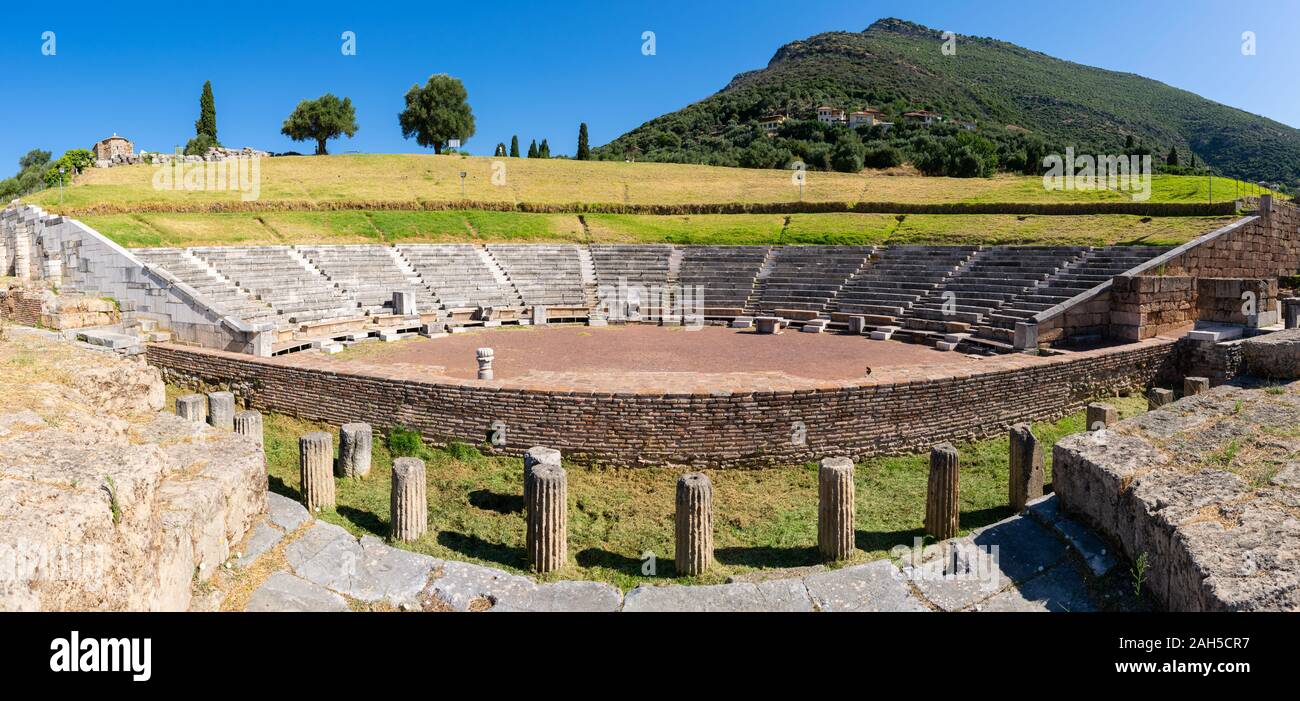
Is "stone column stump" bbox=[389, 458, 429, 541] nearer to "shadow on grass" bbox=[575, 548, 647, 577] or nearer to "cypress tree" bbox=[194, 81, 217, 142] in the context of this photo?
"shadow on grass" bbox=[575, 548, 647, 577]

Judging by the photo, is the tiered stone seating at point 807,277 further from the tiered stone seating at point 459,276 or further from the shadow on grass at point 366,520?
the shadow on grass at point 366,520

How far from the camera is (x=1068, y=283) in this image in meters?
19.0

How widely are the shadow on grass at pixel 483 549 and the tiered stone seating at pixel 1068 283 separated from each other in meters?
15.3

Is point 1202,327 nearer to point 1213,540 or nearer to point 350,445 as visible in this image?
point 1213,540

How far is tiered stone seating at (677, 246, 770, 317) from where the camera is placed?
24688 millimetres

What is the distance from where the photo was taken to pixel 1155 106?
87875mm

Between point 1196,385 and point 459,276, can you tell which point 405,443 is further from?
point 459,276

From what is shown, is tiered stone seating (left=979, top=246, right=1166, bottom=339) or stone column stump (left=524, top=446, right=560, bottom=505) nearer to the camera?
stone column stump (left=524, top=446, right=560, bottom=505)

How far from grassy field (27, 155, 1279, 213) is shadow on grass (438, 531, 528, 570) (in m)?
24.6

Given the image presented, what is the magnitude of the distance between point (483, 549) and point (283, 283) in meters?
17.2

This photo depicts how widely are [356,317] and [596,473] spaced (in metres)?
14.0

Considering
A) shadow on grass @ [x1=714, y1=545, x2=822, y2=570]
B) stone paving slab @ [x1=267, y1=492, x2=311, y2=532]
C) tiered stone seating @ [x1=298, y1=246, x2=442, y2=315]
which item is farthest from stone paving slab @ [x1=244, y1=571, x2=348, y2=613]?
tiered stone seating @ [x1=298, y1=246, x2=442, y2=315]

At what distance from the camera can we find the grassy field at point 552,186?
88.4 feet

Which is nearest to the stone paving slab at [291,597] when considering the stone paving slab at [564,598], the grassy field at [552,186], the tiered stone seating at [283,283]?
the stone paving slab at [564,598]
